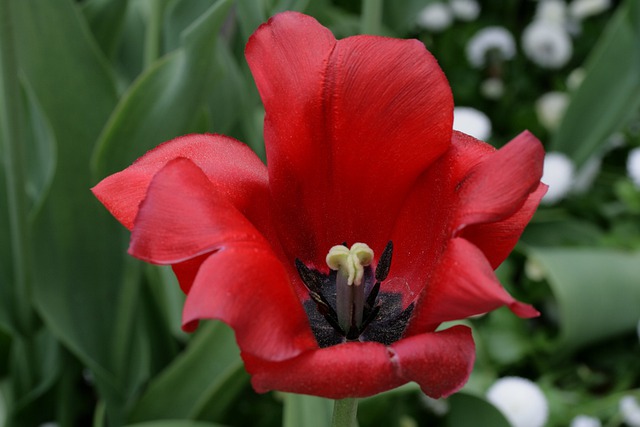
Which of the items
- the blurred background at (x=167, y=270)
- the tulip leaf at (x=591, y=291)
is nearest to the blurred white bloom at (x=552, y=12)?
the blurred background at (x=167, y=270)

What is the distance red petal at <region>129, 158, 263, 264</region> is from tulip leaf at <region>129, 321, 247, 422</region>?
0.49 m

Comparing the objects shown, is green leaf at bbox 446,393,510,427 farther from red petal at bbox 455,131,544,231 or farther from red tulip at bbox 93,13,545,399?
red petal at bbox 455,131,544,231

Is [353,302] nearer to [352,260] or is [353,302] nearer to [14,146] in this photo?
[352,260]

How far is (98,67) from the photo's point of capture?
3.16 feet

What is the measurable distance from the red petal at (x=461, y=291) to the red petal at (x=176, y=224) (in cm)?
10

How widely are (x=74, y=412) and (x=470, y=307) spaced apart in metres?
0.89

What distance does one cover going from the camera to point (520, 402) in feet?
3.36

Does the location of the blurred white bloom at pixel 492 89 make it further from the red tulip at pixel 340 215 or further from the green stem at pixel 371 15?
the red tulip at pixel 340 215

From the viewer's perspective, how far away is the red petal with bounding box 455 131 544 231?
1.47ft

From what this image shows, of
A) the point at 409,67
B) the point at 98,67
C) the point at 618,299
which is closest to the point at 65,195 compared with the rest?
the point at 98,67

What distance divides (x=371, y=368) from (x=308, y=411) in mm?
317

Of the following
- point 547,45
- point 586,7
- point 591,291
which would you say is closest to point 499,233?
point 591,291

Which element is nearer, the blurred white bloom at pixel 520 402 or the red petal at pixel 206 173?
the red petal at pixel 206 173

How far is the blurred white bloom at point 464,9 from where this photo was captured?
197 cm
